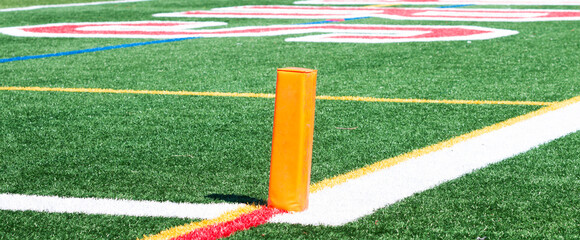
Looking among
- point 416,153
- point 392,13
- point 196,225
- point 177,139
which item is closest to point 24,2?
point 392,13

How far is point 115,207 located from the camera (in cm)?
322

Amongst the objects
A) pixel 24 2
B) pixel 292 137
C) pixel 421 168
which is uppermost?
pixel 292 137

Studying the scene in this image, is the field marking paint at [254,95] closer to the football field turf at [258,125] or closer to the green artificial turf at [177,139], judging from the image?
the football field turf at [258,125]

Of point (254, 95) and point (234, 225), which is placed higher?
point (234, 225)

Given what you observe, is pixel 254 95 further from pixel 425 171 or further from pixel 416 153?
pixel 425 171

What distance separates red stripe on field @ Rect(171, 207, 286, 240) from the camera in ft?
9.43

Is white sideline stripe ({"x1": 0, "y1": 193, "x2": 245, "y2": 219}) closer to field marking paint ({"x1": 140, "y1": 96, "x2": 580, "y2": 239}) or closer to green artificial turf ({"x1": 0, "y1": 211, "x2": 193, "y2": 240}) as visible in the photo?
green artificial turf ({"x1": 0, "y1": 211, "x2": 193, "y2": 240})

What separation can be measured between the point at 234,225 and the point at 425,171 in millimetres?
1169

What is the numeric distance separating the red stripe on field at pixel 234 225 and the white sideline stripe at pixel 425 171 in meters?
0.05

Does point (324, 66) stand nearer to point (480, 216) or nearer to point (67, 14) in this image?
point (480, 216)

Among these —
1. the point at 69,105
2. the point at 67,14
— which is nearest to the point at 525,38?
the point at 69,105

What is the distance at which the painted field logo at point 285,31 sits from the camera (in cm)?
1020

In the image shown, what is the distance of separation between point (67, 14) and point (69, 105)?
30.9 ft

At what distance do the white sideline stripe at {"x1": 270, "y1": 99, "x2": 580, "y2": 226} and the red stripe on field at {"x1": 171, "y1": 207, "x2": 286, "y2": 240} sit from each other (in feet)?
0.17
